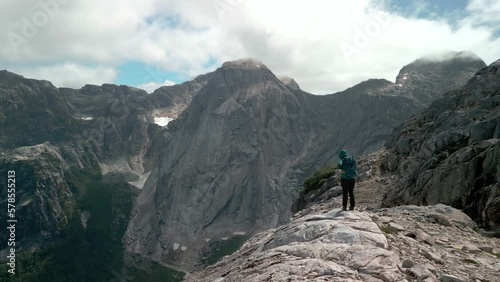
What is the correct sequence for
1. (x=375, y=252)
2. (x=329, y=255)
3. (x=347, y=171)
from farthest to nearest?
(x=347, y=171), (x=329, y=255), (x=375, y=252)

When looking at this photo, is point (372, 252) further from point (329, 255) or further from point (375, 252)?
point (329, 255)

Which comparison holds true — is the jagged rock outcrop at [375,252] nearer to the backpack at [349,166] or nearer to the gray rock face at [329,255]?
Result: the gray rock face at [329,255]

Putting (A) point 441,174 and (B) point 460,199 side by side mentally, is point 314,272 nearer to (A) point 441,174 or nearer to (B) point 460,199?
(B) point 460,199

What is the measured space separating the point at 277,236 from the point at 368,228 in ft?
13.3

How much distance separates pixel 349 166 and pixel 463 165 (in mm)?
11089

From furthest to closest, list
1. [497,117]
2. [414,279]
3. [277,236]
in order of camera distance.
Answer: [497,117] < [277,236] < [414,279]

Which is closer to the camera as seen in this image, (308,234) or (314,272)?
(314,272)

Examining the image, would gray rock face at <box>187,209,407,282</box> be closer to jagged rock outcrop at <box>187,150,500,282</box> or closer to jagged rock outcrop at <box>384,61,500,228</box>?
jagged rock outcrop at <box>187,150,500,282</box>

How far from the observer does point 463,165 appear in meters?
26.2

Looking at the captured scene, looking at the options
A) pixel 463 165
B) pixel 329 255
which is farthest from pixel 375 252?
pixel 463 165

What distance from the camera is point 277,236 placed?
1744 cm

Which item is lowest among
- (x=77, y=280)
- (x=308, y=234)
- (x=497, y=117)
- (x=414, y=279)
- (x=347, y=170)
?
(x=77, y=280)

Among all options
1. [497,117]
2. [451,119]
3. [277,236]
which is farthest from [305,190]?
[277,236]

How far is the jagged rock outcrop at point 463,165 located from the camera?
23.0 meters
